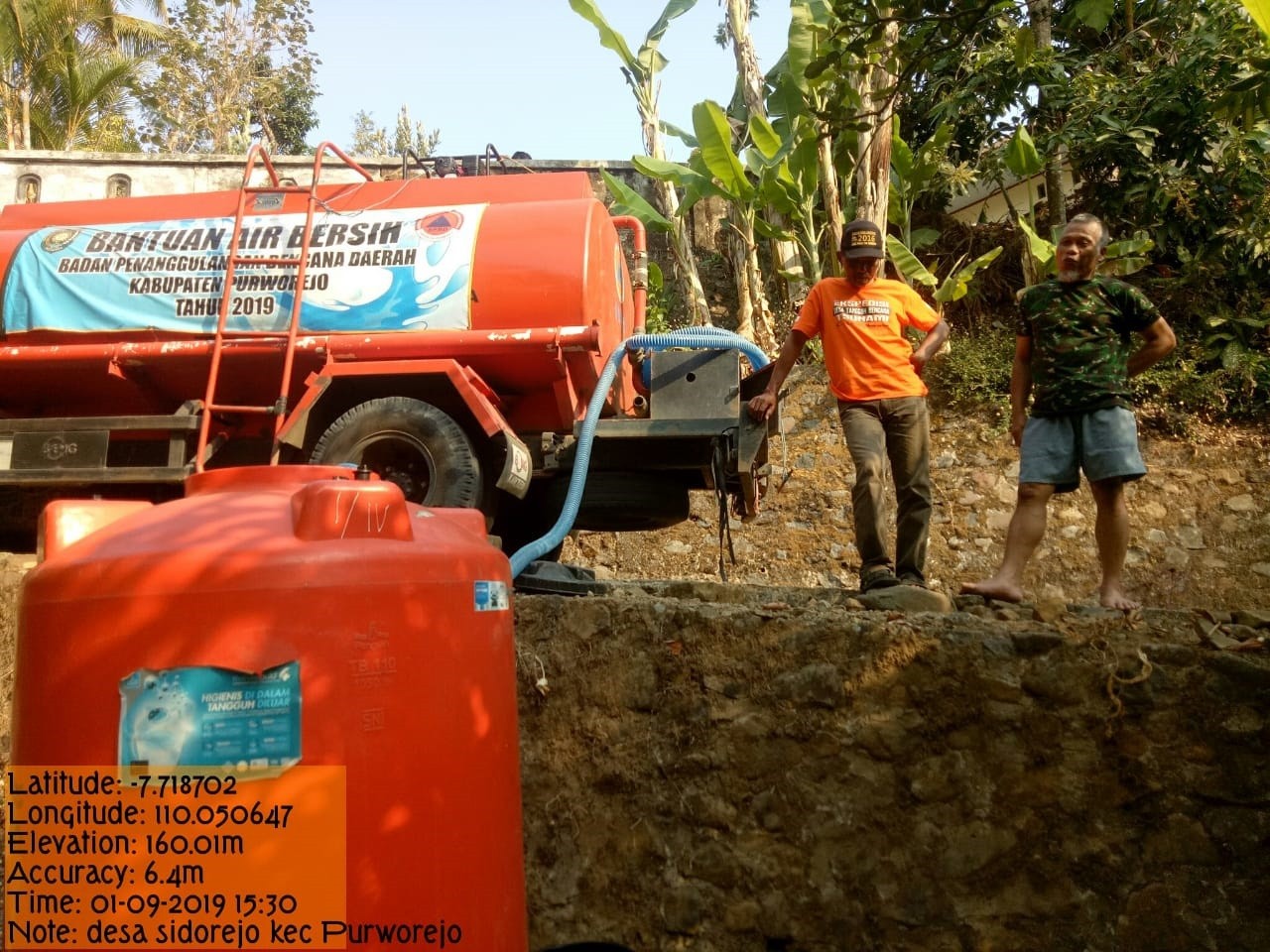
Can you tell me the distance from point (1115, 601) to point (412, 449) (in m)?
3.03

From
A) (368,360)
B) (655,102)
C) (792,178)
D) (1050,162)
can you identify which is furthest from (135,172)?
(1050,162)

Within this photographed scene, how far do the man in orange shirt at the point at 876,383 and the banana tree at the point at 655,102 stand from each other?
18.1 ft

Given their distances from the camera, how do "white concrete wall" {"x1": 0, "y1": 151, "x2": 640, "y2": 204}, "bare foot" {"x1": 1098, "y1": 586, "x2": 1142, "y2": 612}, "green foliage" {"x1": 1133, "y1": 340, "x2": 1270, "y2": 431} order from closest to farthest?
"bare foot" {"x1": 1098, "y1": 586, "x2": 1142, "y2": 612} → "green foliage" {"x1": 1133, "y1": 340, "x2": 1270, "y2": 431} → "white concrete wall" {"x1": 0, "y1": 151, "x2": 640, "y2": 204}

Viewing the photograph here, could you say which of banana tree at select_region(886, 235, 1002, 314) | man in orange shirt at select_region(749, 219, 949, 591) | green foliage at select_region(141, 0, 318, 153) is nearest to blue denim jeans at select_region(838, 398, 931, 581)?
man in orange shirt at select_region(749, 219, 949, 591)

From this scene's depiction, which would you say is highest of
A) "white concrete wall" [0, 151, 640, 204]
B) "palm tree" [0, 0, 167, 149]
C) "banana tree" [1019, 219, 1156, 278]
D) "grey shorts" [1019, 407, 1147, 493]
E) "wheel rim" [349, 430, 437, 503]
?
"palm tree" [0, 0, 167, 149]

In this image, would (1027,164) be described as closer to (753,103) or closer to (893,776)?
(753,103)

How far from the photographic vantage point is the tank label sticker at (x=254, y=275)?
4.85 meters

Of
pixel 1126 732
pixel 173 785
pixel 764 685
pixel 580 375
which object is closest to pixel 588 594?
pixel 764 685

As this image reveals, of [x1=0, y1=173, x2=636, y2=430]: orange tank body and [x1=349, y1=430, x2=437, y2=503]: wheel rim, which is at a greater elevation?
[x1=0, y1=173, x2=636, y2=430]: orange tank body

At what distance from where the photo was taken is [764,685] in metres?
3.36

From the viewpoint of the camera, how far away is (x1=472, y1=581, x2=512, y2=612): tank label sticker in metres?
2.07

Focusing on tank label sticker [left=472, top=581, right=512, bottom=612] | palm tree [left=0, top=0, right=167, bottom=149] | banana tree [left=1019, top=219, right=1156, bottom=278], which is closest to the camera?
tank label sticker [left=472, top=581, right=512, bottom=612]

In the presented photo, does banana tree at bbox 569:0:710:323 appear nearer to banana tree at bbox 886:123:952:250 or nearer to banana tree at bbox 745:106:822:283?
banana tree at bbox 745:106:822:283

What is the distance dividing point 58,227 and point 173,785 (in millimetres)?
4603
